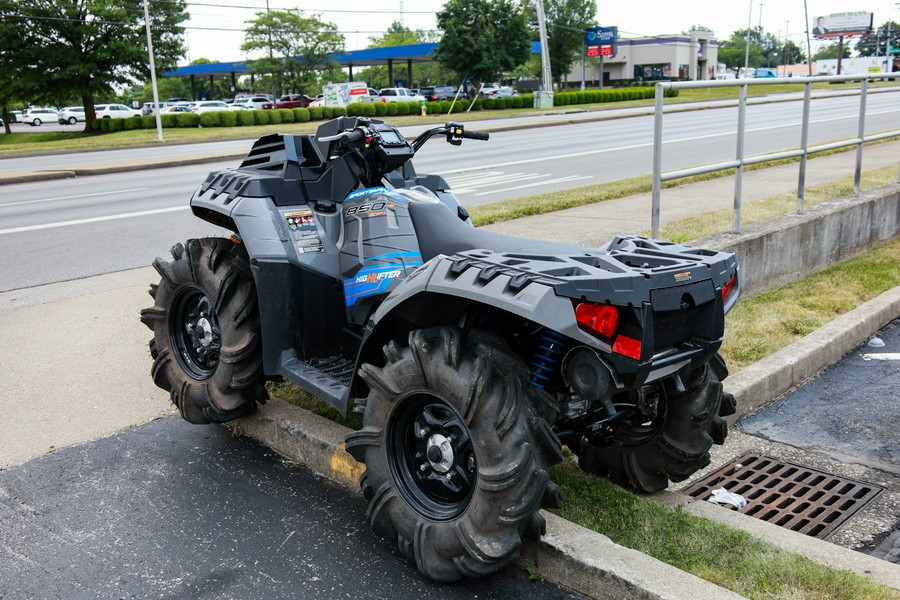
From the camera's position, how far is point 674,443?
3.71m

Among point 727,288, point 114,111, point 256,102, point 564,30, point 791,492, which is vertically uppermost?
point 564,30

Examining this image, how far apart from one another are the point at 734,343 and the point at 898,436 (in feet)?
4.48

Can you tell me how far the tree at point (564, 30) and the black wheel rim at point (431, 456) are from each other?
79.3 meters

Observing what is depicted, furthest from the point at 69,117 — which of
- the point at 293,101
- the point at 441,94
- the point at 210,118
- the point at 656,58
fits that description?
the point at 656,58

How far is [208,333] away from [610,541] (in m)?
2.39

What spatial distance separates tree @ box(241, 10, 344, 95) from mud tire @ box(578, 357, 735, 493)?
201ft

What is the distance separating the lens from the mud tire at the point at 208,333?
4.22 meters

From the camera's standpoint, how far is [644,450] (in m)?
3.88

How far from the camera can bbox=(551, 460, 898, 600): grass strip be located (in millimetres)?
3076

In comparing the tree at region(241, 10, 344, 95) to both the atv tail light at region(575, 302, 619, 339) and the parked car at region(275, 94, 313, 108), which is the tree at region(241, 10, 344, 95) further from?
the atv tail light at region(575, 302, 619, 339)

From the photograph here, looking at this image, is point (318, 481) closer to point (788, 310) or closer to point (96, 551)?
point (96, 551)

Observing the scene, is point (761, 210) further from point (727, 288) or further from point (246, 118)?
point (246, 118)

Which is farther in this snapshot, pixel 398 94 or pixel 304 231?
pixel 398 94

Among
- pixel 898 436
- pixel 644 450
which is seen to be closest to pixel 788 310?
pixel 898 436
